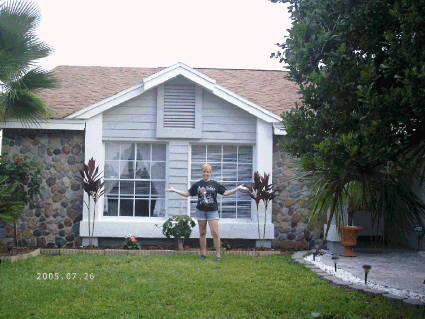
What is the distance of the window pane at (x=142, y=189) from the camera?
31.8 feet

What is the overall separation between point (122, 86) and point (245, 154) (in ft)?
13.2

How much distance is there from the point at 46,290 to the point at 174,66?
18.6 ft

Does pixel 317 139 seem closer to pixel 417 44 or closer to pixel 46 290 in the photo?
pixel 417 44

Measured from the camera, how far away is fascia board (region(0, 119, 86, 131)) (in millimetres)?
9148

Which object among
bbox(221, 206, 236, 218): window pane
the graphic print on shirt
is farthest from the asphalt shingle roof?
the graphic print on shirt

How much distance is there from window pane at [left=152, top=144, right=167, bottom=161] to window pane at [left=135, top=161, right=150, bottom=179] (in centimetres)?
24

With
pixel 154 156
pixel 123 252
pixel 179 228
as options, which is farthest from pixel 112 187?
pixel 179 228

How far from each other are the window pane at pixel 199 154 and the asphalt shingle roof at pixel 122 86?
5.90ft

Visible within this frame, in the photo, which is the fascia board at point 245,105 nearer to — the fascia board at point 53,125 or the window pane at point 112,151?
the window pane at point 112,151

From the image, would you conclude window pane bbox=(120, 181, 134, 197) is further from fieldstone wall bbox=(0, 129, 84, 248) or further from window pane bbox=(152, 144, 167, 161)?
fieldstone wall bbox=(0, 129, 84, 248)

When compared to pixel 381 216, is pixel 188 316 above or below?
below

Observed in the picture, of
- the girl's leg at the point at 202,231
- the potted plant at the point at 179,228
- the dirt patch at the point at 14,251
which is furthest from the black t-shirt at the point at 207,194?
the dirt patch at the point at 14,251

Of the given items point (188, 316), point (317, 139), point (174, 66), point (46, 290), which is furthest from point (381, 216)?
point (174, 66)

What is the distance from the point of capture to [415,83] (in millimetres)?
3334
